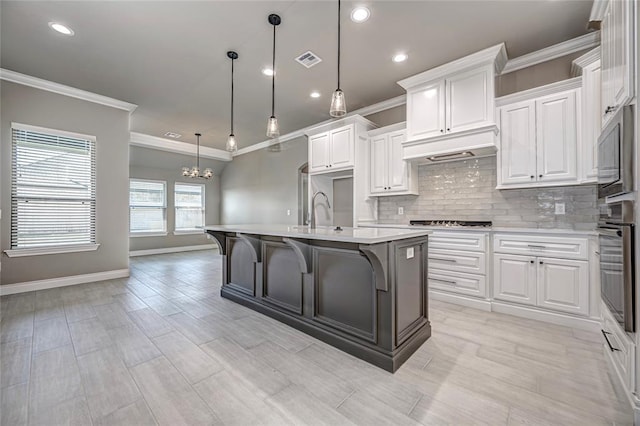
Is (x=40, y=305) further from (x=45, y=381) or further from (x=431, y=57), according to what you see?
(x=431, y=57)

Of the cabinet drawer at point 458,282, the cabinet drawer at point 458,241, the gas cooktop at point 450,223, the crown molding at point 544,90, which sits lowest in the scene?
the cabinet drawer at point 458,282

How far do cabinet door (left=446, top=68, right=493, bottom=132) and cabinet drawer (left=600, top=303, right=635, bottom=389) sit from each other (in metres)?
2.14

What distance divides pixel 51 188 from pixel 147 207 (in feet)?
11.9

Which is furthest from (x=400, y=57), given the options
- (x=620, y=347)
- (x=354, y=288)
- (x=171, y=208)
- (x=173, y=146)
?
(x=171, y=208)

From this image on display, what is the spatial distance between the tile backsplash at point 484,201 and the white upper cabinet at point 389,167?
0.29m

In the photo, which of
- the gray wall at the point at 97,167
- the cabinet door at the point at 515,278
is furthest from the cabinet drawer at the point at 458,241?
the gray wall at the point at 97,167

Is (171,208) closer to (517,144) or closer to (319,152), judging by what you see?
(319,152)

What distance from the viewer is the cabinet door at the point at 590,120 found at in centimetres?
252

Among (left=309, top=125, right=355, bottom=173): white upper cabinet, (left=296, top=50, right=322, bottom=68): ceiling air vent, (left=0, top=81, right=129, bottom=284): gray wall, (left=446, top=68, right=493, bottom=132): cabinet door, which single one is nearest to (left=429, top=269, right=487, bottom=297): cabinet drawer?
(left=446, top=68, right=493, bottom=132): cabinet door

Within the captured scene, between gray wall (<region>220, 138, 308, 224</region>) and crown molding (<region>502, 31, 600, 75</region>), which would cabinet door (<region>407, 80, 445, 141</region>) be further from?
gray wall (<region>220, 138, 308, 224</region>)

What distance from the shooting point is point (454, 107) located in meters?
3.23

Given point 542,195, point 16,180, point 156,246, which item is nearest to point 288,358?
point 542,195

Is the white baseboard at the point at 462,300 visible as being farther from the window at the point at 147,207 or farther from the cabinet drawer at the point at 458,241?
the window at the point at 147,207

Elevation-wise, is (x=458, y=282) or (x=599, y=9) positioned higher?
(x=599, y=9)
